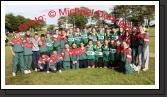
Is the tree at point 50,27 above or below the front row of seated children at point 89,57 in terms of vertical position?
above

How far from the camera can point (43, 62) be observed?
9820mm

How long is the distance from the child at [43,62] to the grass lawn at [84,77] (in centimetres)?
9

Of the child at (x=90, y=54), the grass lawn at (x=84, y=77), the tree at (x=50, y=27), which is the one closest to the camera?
the grass lawn at (x=84, y=77)

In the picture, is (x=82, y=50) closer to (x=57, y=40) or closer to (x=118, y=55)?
(x=57, y=40)

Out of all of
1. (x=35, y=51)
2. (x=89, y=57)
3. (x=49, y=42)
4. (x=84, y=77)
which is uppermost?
(x=49, y=42)

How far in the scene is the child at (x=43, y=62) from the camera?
9812 millimetres

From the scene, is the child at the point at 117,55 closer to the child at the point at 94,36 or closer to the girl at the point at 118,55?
the girl at the point at 118,55

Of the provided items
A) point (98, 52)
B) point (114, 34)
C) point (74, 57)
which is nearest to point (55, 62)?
point (74, 57)

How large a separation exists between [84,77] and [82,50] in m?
0.51

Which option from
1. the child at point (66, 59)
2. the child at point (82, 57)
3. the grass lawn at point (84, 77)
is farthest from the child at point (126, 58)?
the child at point (66, 59)

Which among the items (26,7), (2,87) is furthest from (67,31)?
(2,87)

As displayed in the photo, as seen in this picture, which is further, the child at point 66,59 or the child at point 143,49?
the child at point 66,59

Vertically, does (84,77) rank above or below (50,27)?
below
